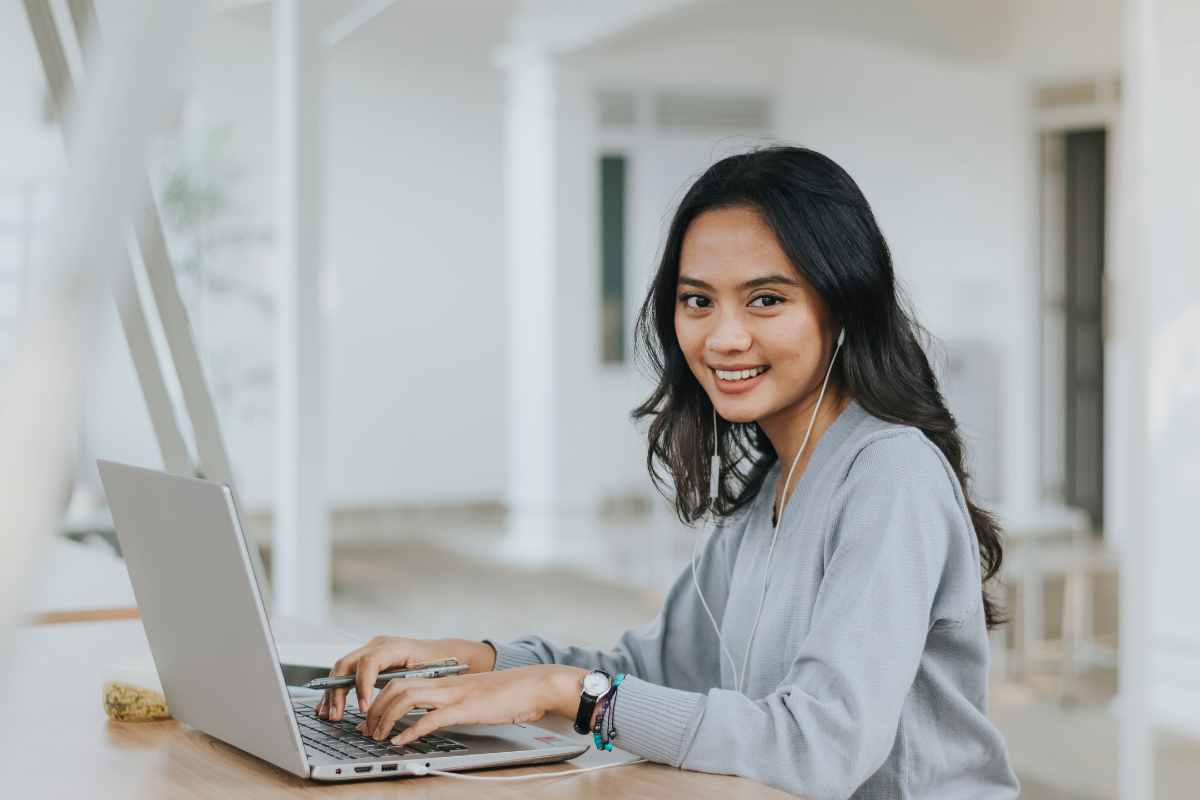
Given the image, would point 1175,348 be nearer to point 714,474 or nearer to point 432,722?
point 714,474

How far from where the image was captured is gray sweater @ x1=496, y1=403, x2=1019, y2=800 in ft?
3.16

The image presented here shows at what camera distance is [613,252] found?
3.77 m

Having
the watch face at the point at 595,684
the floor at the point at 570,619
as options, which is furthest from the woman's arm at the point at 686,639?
the floor at the point at 570,619

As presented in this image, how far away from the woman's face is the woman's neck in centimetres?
1

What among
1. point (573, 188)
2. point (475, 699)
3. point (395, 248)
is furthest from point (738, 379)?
point (395, 248)

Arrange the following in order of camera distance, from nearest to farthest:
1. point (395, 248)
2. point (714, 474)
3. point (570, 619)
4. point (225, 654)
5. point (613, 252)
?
point (225, 654) → point (714, 474) → point (613, 252) → point (570, 619) → point (395, 248)

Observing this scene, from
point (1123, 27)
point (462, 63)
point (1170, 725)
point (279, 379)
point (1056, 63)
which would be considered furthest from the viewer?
point (462, 63)

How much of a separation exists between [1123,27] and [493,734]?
270cm

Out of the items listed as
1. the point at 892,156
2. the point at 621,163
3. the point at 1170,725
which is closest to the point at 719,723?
the point at 1170,725

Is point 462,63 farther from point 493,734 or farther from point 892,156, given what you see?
point 493,734

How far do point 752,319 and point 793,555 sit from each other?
0.25 m

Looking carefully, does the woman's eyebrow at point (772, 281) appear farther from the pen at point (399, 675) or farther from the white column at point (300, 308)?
the white column at point (300, 308)

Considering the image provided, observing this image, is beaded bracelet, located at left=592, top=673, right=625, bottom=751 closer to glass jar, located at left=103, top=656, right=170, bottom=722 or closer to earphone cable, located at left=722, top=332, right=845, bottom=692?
earphone cable, located at left=722, top=332, right=845, bottom=692

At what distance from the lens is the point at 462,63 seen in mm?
4043
